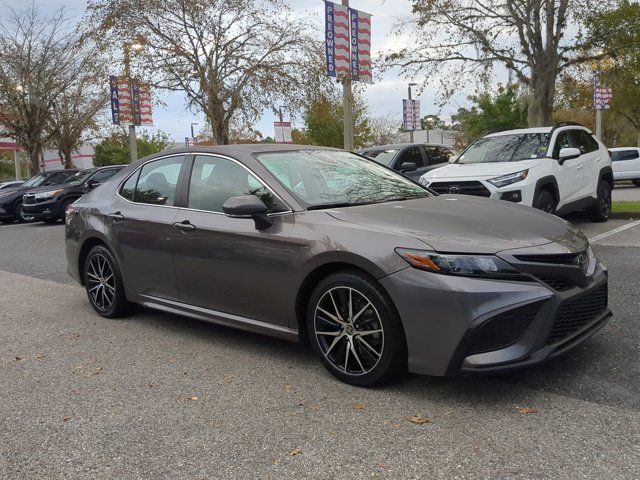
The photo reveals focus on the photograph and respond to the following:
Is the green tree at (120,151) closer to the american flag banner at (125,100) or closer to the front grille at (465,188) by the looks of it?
the american flag banner at (125,100)

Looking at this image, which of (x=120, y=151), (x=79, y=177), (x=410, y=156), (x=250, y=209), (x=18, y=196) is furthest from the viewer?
(x=120, y=151)

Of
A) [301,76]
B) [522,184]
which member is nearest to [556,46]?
[522,184]

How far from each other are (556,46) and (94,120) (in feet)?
88.0

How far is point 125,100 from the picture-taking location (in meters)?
19.3

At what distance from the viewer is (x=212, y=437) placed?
3197 mm

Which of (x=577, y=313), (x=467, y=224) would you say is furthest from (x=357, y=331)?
(x=577, y=313)

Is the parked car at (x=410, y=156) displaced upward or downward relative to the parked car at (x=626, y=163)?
upward

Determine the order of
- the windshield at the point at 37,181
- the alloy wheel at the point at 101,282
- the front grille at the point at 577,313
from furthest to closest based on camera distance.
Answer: the windshield at the point at 37,181
the alloy wheel at the point at 101,282
the front grille at the point at 577,313

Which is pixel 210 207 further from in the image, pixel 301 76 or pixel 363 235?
pixel 301 76

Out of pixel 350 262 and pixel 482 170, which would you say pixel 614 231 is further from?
pixel 350 262

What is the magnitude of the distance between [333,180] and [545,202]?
5149 mm

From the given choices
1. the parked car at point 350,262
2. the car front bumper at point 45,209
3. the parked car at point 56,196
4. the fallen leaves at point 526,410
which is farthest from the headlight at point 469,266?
the car front bumper at point 45,209

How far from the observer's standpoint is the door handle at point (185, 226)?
4582mm

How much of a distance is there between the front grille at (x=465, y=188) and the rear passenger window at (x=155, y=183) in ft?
14.1
